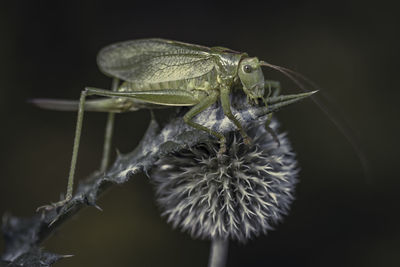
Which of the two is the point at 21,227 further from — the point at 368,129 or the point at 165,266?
the point at 368,129

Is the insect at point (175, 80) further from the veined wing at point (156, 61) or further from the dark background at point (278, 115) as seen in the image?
the dark background at point (278, 115)

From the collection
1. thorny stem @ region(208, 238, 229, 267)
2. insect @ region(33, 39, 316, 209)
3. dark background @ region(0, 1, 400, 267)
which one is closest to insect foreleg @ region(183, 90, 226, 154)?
insect @ region(33, 39, 316, 209)

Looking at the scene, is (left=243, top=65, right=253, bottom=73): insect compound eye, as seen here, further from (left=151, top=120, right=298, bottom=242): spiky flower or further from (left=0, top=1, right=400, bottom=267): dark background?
(left=0, top=1, right=400, bottom=267): dark background

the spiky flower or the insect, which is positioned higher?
the insect

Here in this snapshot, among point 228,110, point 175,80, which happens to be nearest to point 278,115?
point 175,80

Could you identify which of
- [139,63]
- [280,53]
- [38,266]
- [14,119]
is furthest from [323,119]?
[38,266]

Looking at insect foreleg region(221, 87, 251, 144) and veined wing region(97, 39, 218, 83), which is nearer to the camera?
insect foreleg region(221, 87, 251, 144)

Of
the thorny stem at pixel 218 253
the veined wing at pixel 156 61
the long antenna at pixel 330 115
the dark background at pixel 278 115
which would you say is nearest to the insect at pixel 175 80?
the veined wing at pixel 156 61

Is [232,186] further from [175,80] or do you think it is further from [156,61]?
[156,61]
